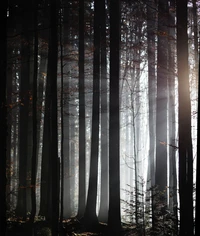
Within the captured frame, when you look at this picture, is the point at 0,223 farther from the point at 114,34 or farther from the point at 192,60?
the point at 192,60

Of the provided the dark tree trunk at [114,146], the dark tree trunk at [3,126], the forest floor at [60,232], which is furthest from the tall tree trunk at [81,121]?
the dark tree trunk at [3,126]

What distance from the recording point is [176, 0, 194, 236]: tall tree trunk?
7.89 meters

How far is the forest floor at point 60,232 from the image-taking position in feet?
37.4

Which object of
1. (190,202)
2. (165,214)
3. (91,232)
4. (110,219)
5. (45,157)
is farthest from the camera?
(45,157)

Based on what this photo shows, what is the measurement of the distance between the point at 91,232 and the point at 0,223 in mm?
4689

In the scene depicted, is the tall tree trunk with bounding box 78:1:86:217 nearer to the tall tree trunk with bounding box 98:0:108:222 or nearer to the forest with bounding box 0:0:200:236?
the forest with bounding box 0:0:200:236

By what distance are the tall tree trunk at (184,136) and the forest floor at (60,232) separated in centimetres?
348

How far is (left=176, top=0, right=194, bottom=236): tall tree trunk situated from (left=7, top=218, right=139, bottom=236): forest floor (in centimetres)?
348

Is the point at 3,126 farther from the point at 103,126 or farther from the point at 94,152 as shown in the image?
the point at 103,126

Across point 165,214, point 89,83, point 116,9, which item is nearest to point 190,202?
point 165,214

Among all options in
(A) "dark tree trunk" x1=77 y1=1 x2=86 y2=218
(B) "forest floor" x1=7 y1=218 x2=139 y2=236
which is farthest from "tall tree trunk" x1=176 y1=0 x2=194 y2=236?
(A) "dark tree trunk" x1=77 y1=1 x2=86 y2=218

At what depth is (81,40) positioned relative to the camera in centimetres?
1392

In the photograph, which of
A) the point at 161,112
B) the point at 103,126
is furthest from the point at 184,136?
the point at 103,126

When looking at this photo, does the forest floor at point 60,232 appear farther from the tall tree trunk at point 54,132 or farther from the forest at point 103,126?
the tall tree trunk at point 54,132
